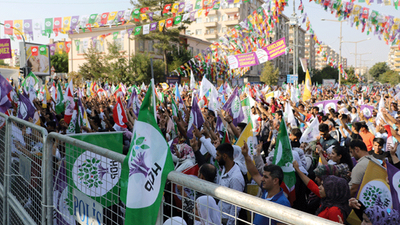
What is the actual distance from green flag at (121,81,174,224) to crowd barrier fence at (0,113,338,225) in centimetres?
7

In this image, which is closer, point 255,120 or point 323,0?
point 255,120

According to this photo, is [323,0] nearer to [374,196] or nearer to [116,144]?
[374,196]

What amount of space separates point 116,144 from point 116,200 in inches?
29.9

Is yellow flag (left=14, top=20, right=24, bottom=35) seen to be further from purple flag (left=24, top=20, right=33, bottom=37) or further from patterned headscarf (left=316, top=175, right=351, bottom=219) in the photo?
patterned headscarf (left=316, top=175, right=351, bottom=219)

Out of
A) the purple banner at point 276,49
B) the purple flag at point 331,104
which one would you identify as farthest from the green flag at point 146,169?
the purple banner at point 276,49

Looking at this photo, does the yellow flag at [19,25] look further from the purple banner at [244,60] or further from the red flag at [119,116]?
the red flag at [119,116]

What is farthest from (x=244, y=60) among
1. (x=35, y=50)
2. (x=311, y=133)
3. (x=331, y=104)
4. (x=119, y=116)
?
(x=35, y=50)

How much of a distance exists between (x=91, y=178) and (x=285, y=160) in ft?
8.70

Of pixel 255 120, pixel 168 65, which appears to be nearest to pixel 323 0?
pixel 255 120

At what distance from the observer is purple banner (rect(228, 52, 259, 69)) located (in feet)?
62.1

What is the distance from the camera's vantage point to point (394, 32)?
680 inches

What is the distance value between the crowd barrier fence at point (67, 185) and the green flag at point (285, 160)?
1.85 metres

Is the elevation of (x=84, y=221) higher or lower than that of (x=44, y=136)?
lower

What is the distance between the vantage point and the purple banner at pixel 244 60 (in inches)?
745
